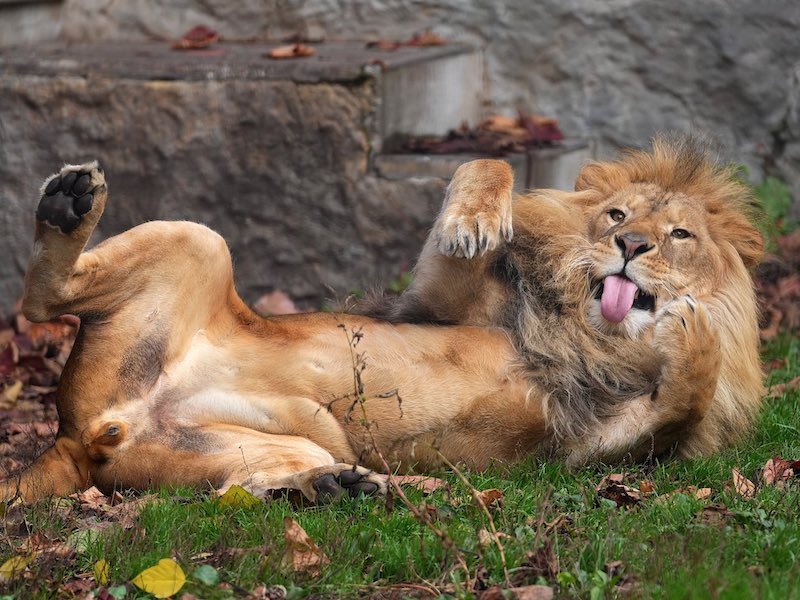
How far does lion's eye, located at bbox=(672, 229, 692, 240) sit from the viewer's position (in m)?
4.39

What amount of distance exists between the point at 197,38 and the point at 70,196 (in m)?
4.01

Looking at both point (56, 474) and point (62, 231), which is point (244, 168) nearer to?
point (62, 231)

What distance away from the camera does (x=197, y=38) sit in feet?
24.9

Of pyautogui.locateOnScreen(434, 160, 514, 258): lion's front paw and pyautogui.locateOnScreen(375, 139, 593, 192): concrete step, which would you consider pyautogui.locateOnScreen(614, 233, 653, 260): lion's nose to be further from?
pyautogui.locateOnScreen(375, 139, 593, 192): concrete step

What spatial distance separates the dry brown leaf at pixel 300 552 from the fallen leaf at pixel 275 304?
11.2 ft

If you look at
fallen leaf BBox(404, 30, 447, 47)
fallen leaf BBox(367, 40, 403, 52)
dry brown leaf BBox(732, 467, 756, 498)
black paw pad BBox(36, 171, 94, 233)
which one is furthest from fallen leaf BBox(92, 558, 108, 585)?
fallen leaf BBox(404, 30, 447, 47)

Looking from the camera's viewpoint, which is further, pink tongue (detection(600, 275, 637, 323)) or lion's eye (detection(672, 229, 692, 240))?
lion's eye (detection(672, 229, 692, 240))

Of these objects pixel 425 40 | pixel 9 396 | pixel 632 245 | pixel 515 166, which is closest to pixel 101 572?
pixel 632 245

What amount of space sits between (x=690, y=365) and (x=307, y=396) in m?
1.31

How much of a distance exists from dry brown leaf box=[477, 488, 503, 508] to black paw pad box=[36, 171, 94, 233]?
1562 millimetres

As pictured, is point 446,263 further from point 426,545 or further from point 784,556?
point 784,556

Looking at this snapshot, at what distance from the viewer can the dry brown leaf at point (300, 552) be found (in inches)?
123

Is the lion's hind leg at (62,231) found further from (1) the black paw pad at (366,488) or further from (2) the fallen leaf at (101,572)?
(1) the black paw pad at (366,488)

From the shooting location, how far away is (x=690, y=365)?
155 inches
